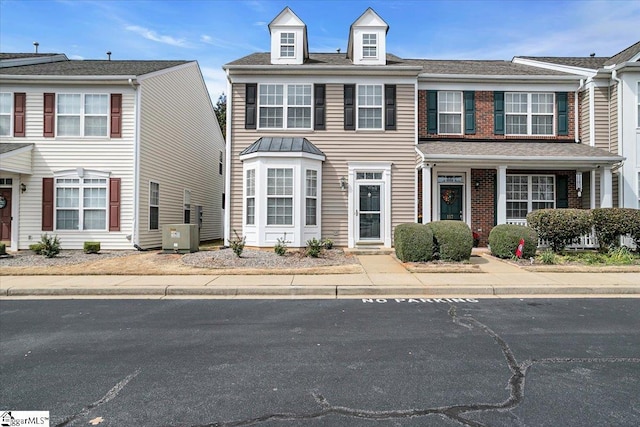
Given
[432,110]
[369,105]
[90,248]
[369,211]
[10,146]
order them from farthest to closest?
[432,110]
[369,105]
[369,211]
[10,146]
[90,248]

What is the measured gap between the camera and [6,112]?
45.7 feet

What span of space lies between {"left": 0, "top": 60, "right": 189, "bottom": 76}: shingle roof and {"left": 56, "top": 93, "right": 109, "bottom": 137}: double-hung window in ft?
2.79

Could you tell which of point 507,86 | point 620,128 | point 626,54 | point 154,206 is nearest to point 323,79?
point 507,86

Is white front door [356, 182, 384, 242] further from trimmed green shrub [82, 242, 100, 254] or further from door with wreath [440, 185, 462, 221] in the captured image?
trimmed green shrub [82, 242, 100, 254]

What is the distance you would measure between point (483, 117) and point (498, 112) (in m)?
0.58

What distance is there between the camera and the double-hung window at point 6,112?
13922 mm

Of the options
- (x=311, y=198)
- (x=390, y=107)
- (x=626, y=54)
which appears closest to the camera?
(x=311, y=198)

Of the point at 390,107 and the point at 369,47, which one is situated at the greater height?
the point at 369,47

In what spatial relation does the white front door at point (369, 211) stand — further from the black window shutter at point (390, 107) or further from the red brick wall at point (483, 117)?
the red brick wall at point (483, 117)

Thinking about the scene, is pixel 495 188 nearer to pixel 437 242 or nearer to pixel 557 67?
pixel 437 242

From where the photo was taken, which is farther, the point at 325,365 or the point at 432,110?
the point at 432,110

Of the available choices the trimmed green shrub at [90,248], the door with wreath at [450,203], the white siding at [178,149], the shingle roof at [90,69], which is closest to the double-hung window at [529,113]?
the door with wreath at [450,203]

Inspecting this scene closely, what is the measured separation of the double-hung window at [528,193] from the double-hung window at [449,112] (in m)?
2.80

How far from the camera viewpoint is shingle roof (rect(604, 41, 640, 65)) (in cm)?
1382
